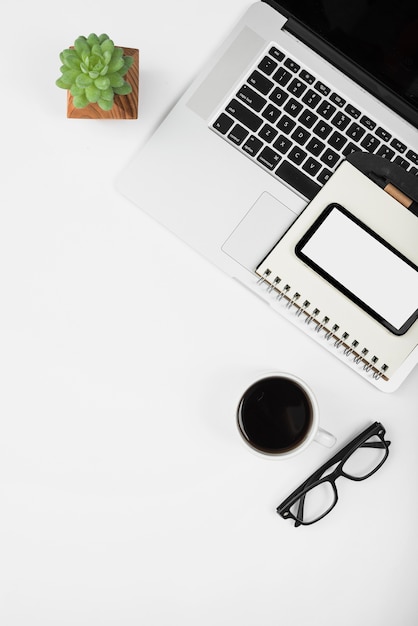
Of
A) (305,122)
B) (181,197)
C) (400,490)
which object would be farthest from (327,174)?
(400,490)

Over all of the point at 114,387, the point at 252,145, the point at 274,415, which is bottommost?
the point at 114,387

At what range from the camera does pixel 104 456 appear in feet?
2.67

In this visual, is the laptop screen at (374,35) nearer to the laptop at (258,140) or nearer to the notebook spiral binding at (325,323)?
the laptop at (258,140)

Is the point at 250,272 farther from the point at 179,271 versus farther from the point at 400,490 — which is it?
the point at 400,490

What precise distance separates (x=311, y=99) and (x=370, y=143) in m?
0.09

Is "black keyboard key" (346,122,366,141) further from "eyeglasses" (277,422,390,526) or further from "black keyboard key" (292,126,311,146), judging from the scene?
"eyeglasses" (277,422,390,526)

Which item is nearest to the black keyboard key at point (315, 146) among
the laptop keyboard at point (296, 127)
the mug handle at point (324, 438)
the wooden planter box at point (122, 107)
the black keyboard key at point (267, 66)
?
the laptop keyboard at point (296, 127)

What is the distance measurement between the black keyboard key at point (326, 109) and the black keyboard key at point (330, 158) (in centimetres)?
4

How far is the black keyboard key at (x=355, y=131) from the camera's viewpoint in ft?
2.62

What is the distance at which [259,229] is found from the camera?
801 mm

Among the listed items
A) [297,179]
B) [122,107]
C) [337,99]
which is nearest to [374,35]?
[337,99]

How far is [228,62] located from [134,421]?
479 millimetres

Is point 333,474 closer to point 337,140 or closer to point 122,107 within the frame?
point 337,140

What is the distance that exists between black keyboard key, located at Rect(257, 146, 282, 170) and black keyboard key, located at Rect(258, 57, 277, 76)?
99 millimetres
